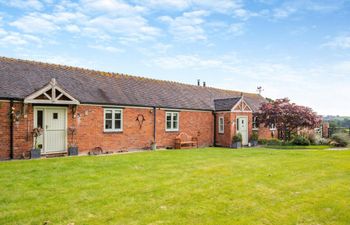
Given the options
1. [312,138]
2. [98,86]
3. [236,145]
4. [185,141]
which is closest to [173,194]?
[98,86]

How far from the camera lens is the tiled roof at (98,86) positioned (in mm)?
14992

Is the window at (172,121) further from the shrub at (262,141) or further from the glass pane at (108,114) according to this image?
the shrub at (262,141)

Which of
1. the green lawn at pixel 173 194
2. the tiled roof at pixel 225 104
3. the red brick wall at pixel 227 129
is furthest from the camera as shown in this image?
the tiled roof at pixel 225 104

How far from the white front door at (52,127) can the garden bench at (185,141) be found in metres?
8.60

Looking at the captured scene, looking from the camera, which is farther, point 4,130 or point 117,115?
point 117,115

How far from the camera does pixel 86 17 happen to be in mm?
15219

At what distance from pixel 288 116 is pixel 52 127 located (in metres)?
19.1

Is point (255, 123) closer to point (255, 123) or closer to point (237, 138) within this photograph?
point (255, 123)

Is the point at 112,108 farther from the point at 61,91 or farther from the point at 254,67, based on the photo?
the point at 254,67

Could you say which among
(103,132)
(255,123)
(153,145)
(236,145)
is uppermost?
(255,123)

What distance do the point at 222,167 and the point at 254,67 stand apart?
1820 cm

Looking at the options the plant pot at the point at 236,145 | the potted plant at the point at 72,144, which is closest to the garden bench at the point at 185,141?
the plant pot at the point at 236,145

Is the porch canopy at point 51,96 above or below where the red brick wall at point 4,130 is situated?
above

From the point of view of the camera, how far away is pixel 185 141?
71.5ft
